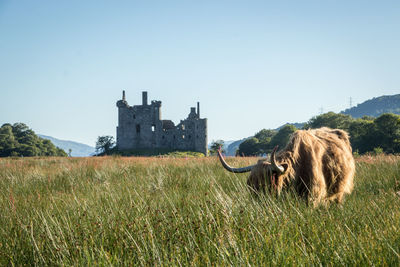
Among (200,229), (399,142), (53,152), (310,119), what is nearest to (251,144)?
(310,119)

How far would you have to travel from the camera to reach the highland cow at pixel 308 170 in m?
3.63

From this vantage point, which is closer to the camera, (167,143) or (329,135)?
(329,135)

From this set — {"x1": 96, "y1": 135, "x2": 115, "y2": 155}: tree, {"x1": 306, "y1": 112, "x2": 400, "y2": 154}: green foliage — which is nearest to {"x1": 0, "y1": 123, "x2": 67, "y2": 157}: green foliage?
{"x1": 96, "y1": 135, "x2": 115, "y2": 155}: tree

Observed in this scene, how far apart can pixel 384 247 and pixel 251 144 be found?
215 ft

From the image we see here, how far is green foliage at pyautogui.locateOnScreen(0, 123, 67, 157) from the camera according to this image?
57.5 m

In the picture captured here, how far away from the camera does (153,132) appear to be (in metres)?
61.1

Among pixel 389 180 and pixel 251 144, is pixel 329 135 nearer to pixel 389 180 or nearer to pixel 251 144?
pixel 389 180

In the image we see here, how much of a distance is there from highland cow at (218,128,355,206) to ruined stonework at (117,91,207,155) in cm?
5536

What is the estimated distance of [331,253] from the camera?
217 centimetres

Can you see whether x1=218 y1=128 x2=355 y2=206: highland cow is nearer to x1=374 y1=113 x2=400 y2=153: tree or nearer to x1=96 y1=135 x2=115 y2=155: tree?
x1=374 y1=113 x2=400 y2=153: tree

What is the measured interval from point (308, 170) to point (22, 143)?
72.4 meters

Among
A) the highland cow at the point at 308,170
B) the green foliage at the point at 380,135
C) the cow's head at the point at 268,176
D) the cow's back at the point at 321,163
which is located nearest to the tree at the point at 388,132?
the green foliage at the point at 380,135

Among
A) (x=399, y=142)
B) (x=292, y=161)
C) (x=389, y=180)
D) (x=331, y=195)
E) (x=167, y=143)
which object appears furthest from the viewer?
(x=167, y=143)

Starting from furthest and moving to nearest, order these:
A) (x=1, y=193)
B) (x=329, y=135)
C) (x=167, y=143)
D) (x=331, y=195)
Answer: (x=167, y=143) → (x=1, y=193) → (x=329, y=135) → (x=331, y=195)
